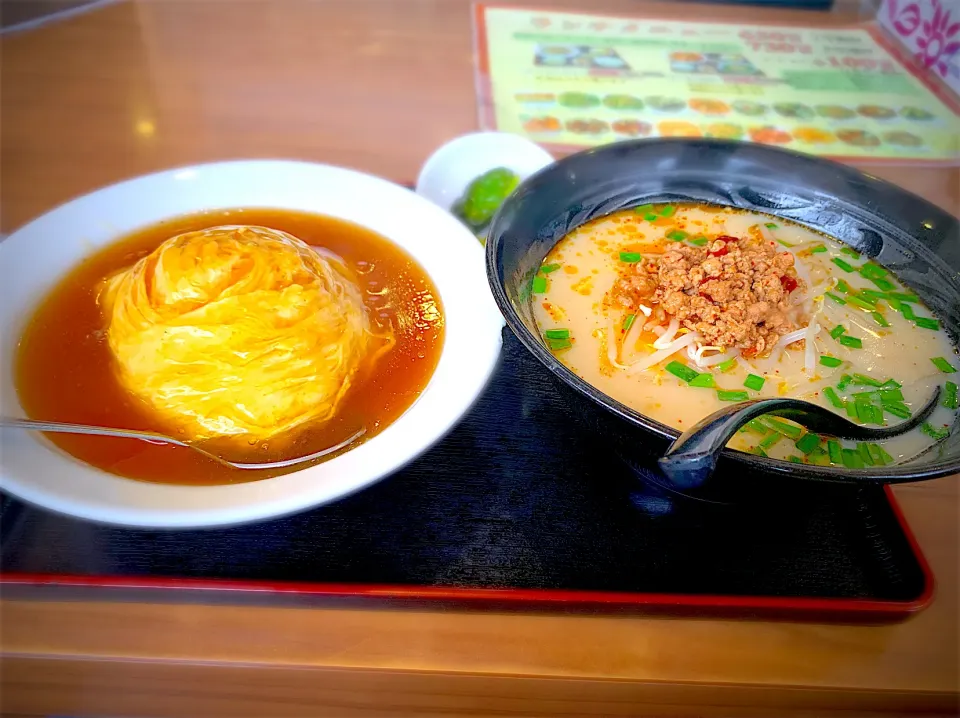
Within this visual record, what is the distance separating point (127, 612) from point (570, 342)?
0.96m

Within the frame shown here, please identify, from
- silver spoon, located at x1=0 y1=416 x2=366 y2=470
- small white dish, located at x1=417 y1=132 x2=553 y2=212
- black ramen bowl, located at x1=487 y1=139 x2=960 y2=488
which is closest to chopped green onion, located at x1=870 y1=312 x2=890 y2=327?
black ramen bowl, located at x1=487 y1=139 x2=960 y2=488

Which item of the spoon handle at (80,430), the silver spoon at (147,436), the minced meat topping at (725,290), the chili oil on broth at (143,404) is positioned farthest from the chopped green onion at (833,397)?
the spoon handle at (80,430)

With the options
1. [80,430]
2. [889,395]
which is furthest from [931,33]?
[80,430]

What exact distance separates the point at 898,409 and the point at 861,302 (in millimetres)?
316

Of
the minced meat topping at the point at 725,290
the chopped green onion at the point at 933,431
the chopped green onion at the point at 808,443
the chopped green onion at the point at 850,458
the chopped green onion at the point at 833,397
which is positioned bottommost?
the chopped green onion at the point at 933,431

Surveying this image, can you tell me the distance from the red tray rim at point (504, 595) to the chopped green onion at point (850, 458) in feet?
0.82

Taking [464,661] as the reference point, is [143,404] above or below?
above

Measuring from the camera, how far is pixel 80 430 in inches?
41.7

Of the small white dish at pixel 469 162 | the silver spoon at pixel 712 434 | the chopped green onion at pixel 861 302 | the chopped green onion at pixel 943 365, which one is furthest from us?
the small white dish at pixel 469 162

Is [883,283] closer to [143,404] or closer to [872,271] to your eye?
[872,271]

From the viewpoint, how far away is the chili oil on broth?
1112 millimetres

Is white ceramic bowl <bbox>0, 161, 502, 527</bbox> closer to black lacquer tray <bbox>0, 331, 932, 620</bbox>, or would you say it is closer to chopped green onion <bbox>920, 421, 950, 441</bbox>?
black lacquer tray <bbox>0, 331, 932, 620</bbox>

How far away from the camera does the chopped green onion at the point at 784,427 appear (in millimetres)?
1120

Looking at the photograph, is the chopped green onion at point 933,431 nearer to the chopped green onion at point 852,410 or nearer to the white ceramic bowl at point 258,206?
the chopped green onion at point 852,410
